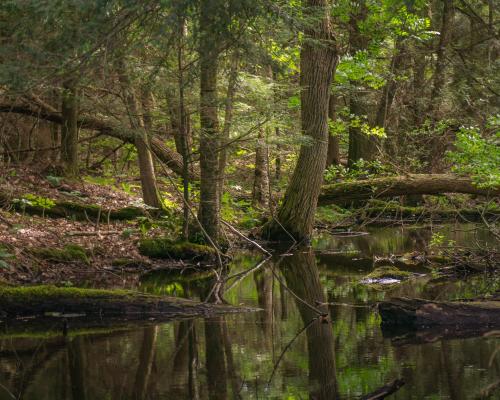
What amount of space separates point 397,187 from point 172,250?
5.87 metres

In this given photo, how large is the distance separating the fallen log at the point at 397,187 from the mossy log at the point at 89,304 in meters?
9.01

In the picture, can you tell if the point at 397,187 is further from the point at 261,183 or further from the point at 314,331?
the point at 314,331

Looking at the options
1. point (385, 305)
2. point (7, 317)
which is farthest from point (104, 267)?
point (385, 305)

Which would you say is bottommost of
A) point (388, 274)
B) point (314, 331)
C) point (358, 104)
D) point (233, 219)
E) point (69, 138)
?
point (314, 331)

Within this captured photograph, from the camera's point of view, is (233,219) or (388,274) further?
(233,219)

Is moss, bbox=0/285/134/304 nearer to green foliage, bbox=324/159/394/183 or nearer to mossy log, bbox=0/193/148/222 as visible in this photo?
mossy log, bbox=0/193/148/222

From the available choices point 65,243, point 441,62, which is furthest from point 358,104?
point 65,243

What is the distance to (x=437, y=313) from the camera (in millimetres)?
7793

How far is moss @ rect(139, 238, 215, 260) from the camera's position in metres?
13.5

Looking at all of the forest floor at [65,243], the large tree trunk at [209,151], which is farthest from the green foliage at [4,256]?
the large tree trunk at [209,151]

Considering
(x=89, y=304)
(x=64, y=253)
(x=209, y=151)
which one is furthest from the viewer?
(x=209, y=151)

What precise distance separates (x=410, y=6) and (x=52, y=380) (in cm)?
455

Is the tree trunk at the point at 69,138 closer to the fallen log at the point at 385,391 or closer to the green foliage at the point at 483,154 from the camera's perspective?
the green foliage at the point at 483,154

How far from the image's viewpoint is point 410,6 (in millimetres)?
6977
